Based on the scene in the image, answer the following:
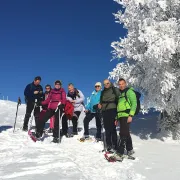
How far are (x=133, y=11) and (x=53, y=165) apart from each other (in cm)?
942

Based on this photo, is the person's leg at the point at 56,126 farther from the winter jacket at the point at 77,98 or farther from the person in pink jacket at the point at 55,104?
the winter jacket at the point at 77,98

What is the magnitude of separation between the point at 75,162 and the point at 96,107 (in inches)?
145

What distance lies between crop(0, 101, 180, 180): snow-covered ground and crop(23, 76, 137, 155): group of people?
1.92ft

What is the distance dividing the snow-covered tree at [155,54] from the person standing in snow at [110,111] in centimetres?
352

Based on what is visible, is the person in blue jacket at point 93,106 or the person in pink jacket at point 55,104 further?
the person in blue jacket at point 93,106

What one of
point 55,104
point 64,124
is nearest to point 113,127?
point 55,104

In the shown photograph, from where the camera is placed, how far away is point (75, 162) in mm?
8398

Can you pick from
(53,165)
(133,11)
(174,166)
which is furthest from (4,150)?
(133,11)

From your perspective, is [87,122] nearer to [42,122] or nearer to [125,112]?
[42,122]

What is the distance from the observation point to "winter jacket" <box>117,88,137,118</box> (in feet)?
30.2

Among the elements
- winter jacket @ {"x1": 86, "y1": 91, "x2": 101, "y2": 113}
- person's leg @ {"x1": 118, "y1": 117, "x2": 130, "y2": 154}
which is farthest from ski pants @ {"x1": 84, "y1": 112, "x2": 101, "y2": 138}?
person's leg @ {"x1": 118, "y1": 117, "x2": 130, "y2": 154}

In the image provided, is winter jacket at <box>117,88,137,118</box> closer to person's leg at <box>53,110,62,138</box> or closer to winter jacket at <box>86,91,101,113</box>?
winter jacket at <box>86,91,101,113</box>

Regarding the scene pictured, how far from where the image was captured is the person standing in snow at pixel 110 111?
396 inches

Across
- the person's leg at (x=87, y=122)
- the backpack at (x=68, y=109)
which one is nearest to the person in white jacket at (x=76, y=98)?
the backpack at (x=68, y=109)
